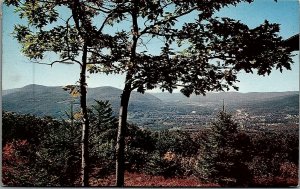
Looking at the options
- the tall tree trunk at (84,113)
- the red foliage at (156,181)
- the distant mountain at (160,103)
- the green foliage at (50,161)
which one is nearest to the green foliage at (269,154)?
the red foliage at (156,181)

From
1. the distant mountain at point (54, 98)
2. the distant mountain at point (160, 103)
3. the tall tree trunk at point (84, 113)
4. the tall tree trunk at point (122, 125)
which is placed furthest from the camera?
the distant mountain at point (160, 103)

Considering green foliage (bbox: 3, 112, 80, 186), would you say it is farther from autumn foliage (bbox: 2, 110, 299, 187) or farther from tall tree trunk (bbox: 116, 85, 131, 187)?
tall tree trunk (bbox: 116, 85, 131, 187)

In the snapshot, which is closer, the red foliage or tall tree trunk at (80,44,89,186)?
tall tree trunk at (80,44,89,186)

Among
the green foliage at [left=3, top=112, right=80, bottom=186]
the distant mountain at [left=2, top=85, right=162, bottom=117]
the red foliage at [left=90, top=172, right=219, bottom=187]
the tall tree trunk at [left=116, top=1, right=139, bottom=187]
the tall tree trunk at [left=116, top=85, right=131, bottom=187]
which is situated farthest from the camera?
the red foliage at [left=90, top=172, right=219, bottom=187]

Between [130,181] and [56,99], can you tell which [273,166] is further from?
[56,99]

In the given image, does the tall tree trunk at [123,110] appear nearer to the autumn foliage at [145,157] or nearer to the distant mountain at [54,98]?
the distant mountain at [54,98]

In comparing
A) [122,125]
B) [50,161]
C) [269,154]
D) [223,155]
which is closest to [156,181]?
[223,155]

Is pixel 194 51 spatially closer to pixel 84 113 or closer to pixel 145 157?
pixel 84 113

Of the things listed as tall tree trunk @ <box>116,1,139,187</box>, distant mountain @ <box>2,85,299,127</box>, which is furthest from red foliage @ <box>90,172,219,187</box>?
tall tree trunk @ <box>116,1,139,187</box>
